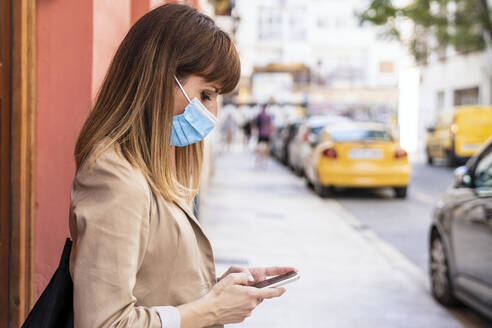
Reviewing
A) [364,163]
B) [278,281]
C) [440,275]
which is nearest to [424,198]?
[364,163]

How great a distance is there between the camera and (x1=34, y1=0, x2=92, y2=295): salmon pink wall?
10.6ft

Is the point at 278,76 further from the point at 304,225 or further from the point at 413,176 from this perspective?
the point at 304,225

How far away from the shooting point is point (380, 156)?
12.7 meters

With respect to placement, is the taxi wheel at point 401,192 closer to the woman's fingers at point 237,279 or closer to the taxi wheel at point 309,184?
the taxi wheel at point 309,184

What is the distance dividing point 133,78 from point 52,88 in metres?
1.71

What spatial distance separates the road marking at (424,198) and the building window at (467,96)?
19305 millimetres

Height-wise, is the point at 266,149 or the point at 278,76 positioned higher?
the point at 278,76

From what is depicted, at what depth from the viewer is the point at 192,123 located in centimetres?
183

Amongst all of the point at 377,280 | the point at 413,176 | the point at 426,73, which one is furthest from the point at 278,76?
the point at 377,280

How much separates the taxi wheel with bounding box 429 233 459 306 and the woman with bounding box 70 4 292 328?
4.02 metres

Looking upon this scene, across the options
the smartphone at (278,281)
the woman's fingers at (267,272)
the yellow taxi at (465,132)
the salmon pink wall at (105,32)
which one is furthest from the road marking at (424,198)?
the smartphone at (278,281)

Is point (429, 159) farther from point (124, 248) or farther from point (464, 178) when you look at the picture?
point (124, 248)

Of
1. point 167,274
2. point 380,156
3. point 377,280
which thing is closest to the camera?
point 167,274

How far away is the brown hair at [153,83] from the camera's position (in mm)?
1645
